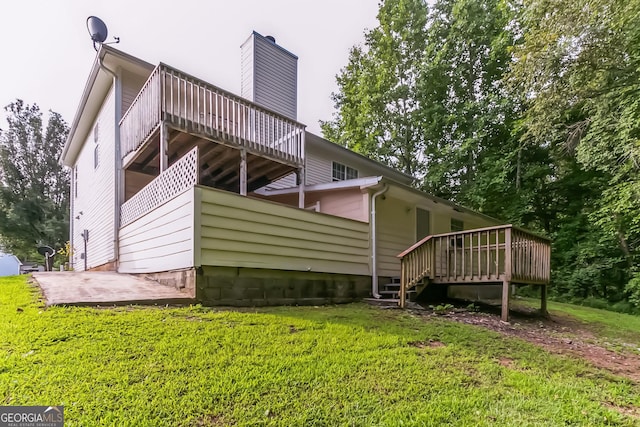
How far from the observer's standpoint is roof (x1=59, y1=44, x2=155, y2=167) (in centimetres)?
751

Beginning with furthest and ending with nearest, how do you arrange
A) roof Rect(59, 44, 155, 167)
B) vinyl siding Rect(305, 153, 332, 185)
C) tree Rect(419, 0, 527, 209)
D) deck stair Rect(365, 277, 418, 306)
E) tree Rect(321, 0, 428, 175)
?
tree Rect(321, 0, 428, 175) < tree Rect(419, 0, 527, 209) < vinyl siding Rect(305, 153, 332, 185) < roof Rect(59, 44, 155, 167) < deck stair Rect(365, 277, 418, 306)

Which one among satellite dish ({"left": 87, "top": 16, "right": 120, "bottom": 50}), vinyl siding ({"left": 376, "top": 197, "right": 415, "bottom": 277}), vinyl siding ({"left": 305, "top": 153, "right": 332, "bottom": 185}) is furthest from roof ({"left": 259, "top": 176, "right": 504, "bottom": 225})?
satellite dish ({"left": 87, "top": 16, "right": 120, "bottom": 50})

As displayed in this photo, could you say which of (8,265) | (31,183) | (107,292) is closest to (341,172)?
(107,292)

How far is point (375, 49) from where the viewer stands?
61.8 ft

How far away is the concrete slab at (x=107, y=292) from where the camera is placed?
4340mm

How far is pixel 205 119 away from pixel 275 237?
9.13 feet

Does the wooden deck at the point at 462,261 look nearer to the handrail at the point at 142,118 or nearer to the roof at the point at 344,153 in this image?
the roof at the point at 344,153

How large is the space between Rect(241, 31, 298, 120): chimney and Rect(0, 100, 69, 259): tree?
63.4ft

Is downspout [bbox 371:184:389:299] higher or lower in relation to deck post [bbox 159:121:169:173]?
lower

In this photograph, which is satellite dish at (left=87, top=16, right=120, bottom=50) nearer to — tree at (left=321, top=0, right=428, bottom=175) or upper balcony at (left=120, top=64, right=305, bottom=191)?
upper balcony at (left=120, top=64, right=305, bottom=191)

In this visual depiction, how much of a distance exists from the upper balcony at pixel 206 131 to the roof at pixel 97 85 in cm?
119

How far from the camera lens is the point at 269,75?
1137 centimetres

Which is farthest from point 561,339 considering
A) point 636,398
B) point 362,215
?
point 362,215

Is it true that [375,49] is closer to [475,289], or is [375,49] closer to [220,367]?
[475,289]
